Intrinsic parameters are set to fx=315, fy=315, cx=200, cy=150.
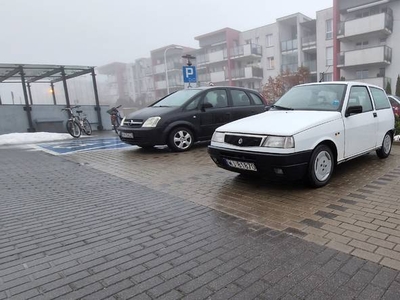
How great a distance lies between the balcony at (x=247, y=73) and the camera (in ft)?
129

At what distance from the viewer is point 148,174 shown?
6.04 metres

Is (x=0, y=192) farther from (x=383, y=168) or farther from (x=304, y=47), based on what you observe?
(x=304, y=47)

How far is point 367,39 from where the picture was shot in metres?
29.8

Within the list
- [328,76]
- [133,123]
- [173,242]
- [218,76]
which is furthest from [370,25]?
[173,242]

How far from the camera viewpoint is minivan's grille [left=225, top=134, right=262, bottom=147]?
14.8ft

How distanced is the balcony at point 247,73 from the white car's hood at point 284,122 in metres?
35.4

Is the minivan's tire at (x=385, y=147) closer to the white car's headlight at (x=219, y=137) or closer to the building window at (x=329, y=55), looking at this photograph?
the white car's headlight at (x=219, y=137)

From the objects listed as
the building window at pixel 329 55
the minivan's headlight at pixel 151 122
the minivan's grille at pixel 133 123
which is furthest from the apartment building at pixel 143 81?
the minivan's headlight at pixel 151 122

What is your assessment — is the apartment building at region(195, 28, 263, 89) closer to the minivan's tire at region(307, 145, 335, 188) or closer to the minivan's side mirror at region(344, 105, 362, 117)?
the minivan's side mirror at region(344, 105, 362, 117)

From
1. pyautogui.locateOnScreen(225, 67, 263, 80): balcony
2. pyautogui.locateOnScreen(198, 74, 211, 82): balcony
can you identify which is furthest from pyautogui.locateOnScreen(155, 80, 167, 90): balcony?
pyautogui.locateOnScreen(225, 67, 263, 80): balcony

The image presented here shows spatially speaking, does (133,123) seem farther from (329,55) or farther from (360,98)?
(329,55)

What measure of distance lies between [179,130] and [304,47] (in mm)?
32101

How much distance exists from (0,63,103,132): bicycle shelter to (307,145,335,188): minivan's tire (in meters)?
12.7

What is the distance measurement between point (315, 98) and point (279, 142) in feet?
5.78
